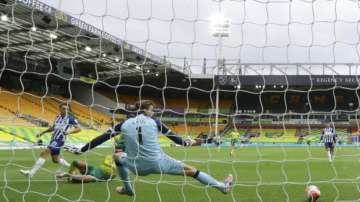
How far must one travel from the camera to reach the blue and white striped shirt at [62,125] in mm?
8617

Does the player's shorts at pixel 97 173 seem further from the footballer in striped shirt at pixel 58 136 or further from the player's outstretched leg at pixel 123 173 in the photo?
→ the player's outstretched leg at pixel 123 173

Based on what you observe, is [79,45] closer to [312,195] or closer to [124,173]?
[124,173]

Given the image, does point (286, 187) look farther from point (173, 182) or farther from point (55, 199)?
point (55, 199)

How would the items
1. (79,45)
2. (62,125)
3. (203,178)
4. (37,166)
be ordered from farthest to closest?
(79,45)
(62,125)
(37,166)
(203,178)

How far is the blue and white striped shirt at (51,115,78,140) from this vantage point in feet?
28.3

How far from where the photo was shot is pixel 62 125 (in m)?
8.85

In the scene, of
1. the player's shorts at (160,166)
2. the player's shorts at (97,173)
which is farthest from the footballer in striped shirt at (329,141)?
the player's shorts at (160,166)

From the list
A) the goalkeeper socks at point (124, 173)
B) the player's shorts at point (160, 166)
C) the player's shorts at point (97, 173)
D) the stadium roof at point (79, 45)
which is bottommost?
the player's shorts at point (97, 173)

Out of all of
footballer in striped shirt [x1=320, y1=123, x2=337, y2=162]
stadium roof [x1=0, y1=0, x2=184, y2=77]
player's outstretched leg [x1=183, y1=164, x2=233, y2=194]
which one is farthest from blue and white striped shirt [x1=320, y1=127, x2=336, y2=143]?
player's outstretched leg [x1=183, y1=164, x2=233, y2=194]

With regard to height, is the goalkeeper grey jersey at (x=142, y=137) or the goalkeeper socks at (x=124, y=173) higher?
the goalkeeper grey jersey at (x=142, y=137)

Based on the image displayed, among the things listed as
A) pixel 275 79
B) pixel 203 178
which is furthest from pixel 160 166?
pixel 275 79

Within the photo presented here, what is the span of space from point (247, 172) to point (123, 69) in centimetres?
440

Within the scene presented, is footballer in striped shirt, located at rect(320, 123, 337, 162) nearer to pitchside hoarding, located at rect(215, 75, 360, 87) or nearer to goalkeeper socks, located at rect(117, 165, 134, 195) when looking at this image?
pitchside hoarding, located at rect(215, 75, 360, 87)

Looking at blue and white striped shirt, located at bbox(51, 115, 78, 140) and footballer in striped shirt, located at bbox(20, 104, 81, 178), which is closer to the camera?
footballer in striped shirt, located at bbox(20, 104, 81, 178)
